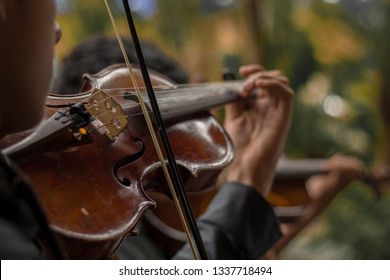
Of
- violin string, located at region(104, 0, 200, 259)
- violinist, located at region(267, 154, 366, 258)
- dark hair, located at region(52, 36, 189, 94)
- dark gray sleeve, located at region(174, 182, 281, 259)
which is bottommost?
violinist, located at region(267, 154, 366, 258)

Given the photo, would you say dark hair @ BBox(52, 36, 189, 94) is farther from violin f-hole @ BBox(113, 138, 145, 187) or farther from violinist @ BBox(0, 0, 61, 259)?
violinist @ BBox(0, 0, 61, 259)

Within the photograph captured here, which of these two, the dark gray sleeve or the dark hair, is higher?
the dark hair

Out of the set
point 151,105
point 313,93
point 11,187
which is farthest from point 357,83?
point 11,187

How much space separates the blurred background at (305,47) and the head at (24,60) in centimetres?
138

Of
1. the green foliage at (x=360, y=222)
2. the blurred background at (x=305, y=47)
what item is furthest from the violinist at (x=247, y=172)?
the blurred background at (x=305, y=47)

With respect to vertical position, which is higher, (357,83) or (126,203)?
(126,203)

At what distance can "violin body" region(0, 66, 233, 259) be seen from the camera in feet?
1.52

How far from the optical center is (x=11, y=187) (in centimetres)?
37

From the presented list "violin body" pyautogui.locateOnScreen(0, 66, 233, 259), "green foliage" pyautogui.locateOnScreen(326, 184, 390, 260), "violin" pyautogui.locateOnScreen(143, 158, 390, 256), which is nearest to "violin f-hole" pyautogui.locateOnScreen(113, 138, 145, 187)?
"violin body" pyautogui.locateOnScreen(0, 66, 233, 259)

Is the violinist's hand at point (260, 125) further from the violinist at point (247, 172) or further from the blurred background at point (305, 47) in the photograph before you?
the blurred background at point (305, 47)

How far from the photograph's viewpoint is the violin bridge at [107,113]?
566mm

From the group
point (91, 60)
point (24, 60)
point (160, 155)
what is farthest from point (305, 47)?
point (24, 60)
